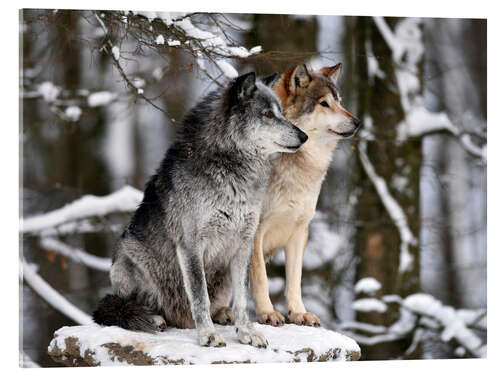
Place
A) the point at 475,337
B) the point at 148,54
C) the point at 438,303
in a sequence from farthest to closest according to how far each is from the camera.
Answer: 1. the point at 438,303
2. the point at 475,337
3. the point at 148,54

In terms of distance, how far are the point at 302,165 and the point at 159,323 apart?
133 cm

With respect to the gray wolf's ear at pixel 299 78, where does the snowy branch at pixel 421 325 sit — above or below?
below

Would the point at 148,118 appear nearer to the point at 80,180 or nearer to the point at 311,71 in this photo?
the point at 80,180

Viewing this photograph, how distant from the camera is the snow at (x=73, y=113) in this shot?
5.78 m

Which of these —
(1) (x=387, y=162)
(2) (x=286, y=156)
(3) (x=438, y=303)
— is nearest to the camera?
(2) (x=286, y=156)

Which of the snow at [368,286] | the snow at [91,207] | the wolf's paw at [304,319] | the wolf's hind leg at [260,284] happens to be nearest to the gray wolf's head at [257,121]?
the wolf's hind leg at [260,284]

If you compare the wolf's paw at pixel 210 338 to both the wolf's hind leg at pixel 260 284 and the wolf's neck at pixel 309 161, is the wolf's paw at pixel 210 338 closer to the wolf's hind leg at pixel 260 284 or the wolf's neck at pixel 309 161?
the wolf's hind leg at pixel 260 284

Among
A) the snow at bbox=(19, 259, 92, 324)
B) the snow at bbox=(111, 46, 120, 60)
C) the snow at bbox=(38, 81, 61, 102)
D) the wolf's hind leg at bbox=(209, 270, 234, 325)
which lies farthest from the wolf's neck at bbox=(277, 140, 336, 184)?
the snow at bbox=(19, 259, 92, 324)

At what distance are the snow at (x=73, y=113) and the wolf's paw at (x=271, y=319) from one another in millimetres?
2534

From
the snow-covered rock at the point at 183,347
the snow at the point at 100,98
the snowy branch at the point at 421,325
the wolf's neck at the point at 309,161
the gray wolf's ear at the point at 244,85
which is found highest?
the snow at the point at 100,98

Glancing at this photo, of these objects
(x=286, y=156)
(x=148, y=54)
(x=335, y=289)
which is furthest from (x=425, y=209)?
(x=148, y=54)

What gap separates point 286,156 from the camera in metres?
4.49

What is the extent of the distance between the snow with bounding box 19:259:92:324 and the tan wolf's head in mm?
2413
